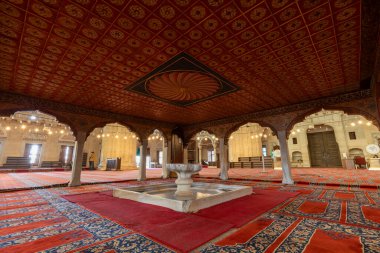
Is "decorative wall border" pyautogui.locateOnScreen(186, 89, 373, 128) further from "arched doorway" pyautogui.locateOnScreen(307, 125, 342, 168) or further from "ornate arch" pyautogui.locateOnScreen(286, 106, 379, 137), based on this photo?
"arched doorway" pyautogui.locateOnScreen(307, 125, 342, 168)

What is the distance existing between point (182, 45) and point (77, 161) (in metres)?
6.16

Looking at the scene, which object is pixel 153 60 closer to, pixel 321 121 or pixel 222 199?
pixel 222 199

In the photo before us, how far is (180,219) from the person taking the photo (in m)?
2.54

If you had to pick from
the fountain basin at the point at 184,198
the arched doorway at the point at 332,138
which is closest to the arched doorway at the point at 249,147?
the arched doorway at the point at 332,138

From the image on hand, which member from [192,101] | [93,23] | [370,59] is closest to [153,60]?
[93,23]

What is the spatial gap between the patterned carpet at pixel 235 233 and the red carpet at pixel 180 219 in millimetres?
110

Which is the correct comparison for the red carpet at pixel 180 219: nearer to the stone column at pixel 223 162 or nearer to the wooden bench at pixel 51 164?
the stone column at pixel 223 162

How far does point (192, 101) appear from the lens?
6.70m

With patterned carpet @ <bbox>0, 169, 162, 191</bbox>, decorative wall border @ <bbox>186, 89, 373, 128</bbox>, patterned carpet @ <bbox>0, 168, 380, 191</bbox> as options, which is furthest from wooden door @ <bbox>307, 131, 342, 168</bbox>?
patterned carpet @ <bbox>0, 169, 162, 191</bbox>

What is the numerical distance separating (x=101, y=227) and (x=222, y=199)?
90.4 inches

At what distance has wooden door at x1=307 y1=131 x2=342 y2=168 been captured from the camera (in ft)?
51.5

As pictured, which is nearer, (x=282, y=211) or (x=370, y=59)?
(x=282, y=211)

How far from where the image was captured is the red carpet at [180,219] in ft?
6.25

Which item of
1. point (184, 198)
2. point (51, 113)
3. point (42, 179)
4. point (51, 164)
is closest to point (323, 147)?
point (184, 198)
